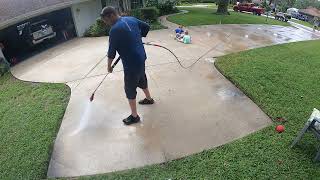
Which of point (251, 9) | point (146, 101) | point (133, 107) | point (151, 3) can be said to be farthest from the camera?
point (251, 9)

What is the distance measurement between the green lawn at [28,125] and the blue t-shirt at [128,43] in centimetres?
196

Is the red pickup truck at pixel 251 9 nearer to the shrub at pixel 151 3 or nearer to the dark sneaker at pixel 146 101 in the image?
the shrub at pixel 151 3

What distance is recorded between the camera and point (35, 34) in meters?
11.2

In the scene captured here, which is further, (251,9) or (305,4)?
(305,4)

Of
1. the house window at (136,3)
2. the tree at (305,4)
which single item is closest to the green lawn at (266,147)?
the house window at (136,3)

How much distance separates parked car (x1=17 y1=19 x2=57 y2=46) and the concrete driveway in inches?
83.6

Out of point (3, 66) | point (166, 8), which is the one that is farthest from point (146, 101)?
point (166, 8)

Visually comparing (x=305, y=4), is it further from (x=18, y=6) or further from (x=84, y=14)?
(x=18, y=6)

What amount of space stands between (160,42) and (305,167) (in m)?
7.53

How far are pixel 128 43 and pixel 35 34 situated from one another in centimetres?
811

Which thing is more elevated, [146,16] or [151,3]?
[151,3]

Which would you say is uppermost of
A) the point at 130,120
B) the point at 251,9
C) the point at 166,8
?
the point at 166,8

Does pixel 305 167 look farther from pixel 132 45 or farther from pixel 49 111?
pixel 49 111

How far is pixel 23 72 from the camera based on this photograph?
8609mm
